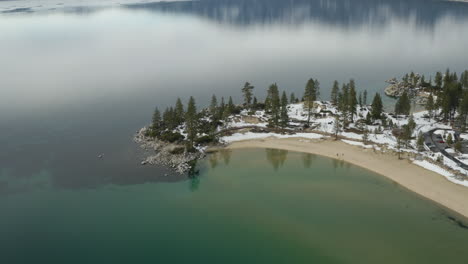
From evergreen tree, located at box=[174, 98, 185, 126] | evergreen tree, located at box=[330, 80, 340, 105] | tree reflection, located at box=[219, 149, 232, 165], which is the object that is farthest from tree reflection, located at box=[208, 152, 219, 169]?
evergreen tree, located at box=[330, 80, 340, 105]

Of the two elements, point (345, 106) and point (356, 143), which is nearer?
point (356, 143)

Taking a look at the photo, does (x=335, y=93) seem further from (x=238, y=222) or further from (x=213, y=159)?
(x=238, y=222)

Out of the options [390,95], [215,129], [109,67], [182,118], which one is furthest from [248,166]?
[109,67]

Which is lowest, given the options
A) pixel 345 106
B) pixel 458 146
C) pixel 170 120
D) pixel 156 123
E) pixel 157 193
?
pixel 157 193

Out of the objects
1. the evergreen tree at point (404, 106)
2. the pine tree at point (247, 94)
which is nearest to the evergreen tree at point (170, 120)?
the pine tree at point (247, 94)

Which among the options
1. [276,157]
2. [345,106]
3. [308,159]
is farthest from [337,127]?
[276,157]

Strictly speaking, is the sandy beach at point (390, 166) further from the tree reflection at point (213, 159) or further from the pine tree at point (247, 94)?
the pine tree at point (247, 94)

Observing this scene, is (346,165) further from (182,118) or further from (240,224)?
(182,118)
